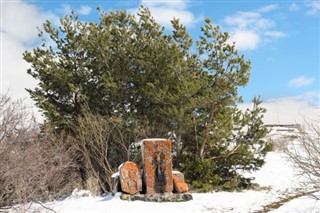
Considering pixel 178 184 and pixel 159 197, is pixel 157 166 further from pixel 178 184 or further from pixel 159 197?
pixel 159 197

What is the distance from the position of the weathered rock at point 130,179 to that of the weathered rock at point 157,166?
0.24m

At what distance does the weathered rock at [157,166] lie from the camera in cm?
1206

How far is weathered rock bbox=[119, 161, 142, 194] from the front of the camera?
11875mm

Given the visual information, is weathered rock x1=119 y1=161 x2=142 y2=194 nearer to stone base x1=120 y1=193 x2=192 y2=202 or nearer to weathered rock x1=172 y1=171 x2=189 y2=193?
stone base x1=120 y1=193 x2=192 y2=202

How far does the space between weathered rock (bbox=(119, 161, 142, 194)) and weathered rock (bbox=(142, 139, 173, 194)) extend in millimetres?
239

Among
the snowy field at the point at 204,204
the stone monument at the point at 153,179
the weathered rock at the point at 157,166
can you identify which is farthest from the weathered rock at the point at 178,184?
the snowy field at the point at 204,204

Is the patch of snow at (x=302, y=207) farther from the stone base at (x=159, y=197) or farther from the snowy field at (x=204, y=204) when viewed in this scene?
the stone base at (x=159, y=197)

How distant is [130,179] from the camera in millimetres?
12055

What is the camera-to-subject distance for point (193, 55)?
50.9ft

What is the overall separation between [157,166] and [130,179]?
2.96 feet

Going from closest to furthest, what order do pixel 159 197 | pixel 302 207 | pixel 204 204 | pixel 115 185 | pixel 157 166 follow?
pixel 302 207
pixel 204 204
pixel 159 197
pixel 115 185
pixel 157 166

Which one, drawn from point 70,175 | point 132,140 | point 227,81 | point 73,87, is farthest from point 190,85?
point 70,175

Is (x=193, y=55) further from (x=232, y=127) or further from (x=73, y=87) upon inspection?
(x=73, y=87)

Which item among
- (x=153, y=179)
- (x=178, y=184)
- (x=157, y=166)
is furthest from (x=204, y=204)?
(x=157, y=166)
